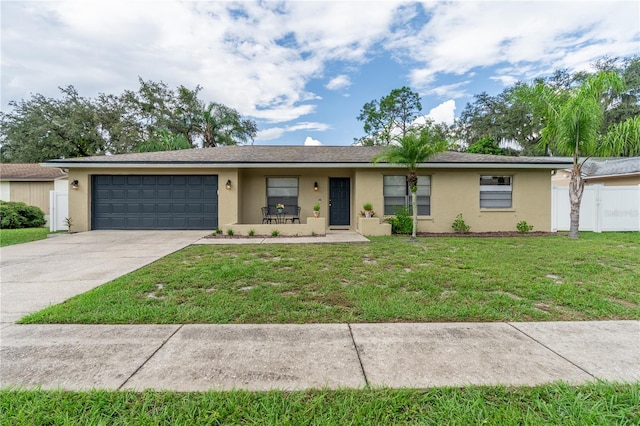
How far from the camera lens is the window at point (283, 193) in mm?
12266

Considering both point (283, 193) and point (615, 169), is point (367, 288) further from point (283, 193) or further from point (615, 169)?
point (615, 169)

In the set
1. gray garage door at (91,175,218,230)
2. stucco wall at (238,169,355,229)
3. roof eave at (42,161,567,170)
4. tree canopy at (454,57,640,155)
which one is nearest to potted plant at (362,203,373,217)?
roof eave at (42,161,567,170)

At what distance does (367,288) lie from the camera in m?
4.34

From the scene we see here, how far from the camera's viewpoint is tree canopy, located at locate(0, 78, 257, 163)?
904 inches

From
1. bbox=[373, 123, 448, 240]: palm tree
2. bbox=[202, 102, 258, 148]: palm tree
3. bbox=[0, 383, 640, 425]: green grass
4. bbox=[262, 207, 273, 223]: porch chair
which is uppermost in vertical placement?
bbox=[202, 102, 258, 148]: palm tree

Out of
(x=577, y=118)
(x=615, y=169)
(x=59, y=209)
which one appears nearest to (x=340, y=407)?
(x=577, y=118)

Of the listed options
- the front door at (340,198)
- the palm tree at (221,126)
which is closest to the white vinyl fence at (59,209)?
the front door at (340,198)

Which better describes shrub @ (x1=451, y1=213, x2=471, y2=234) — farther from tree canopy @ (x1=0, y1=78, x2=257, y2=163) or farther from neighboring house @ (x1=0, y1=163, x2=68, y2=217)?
neighboring house @ (x1=0, y1=163, x2=68, y2=217)

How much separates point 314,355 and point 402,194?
9735mm

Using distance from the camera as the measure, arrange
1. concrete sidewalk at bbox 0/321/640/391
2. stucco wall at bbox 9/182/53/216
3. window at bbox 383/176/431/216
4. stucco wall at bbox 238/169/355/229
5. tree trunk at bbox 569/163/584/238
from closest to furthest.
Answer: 1. concrete sidewalk at bbox 0/321/640/391
2. tree trunk at bbox 569/163/584/238
3. window at bbox 383/176/431/216
4. stucco wall at bbox 238/169/355/229
5. stucco wall at bbox 9/182/53/216

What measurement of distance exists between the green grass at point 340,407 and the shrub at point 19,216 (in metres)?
16.4

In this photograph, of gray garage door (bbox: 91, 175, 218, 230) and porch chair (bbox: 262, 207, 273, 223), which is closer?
gray garage door (bbox: 91, 175, 218, 230)

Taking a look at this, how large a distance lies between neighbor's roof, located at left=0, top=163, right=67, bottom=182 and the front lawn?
16.0m

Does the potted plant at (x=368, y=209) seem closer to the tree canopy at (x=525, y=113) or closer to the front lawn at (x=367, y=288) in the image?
the front lawn at (x=367, y=288)
